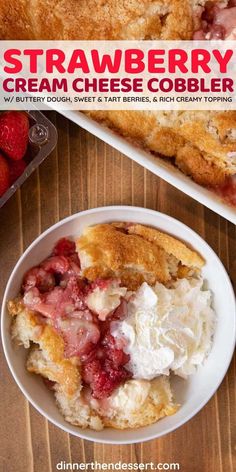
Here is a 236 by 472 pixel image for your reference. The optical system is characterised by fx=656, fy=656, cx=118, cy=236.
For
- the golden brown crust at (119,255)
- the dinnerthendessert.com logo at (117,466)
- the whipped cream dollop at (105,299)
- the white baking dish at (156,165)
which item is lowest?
the dinnerthendessert.com logo at (117,466)

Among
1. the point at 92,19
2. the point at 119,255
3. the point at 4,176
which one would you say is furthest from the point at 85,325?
the point at 92,19

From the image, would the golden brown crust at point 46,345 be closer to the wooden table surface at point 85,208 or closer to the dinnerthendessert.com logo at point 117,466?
the wooden table surface at point 85,208

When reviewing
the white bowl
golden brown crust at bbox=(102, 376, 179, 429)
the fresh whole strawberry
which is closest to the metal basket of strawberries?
the fresh whole strawberry

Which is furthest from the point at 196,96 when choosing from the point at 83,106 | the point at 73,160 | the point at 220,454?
the point at 220,454

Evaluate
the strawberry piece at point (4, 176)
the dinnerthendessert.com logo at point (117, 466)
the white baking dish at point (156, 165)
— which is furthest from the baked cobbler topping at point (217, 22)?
the dinnerthendessert.com logo at point (117, 466)

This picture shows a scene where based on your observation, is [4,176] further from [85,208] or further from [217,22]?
[217,22]
